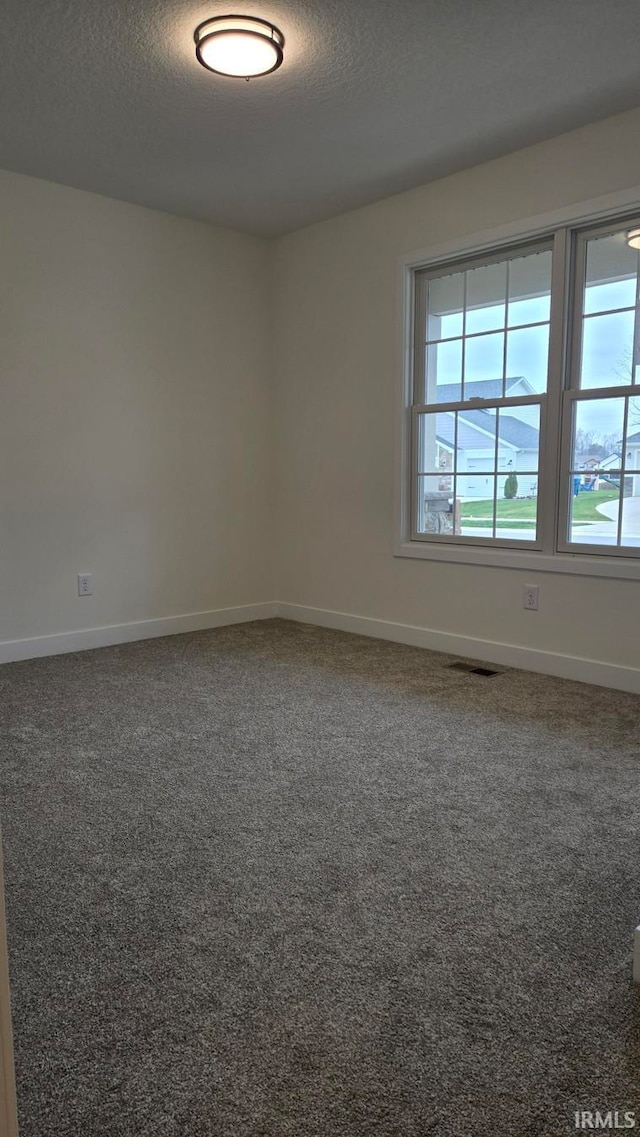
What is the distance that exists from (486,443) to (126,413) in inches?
82.5

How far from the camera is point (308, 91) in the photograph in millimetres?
2891

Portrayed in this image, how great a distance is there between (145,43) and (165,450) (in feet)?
7.29

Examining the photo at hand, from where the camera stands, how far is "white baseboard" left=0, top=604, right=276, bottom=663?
3902 mm

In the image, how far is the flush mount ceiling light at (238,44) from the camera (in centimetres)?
246

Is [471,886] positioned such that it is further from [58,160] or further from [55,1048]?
[58,160]

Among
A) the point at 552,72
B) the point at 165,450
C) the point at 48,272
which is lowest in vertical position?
the point at 165,450

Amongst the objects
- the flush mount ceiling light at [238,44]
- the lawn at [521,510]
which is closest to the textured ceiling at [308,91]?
the flush mount ceiling light at [238,44]

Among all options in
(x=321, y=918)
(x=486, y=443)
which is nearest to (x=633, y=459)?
(x=486, y=443)

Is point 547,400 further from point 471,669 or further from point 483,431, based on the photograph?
point 471,669

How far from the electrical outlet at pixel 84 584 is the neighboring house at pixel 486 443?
2.12 m

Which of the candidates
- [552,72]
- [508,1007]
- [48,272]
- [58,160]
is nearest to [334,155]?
[552,72]

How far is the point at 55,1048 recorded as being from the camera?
1214 mm

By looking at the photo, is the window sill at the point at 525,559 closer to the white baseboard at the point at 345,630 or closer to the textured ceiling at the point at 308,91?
the white baseboard at the point at 345,630

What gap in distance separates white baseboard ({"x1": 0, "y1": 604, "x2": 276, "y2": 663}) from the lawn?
174 centimetres
